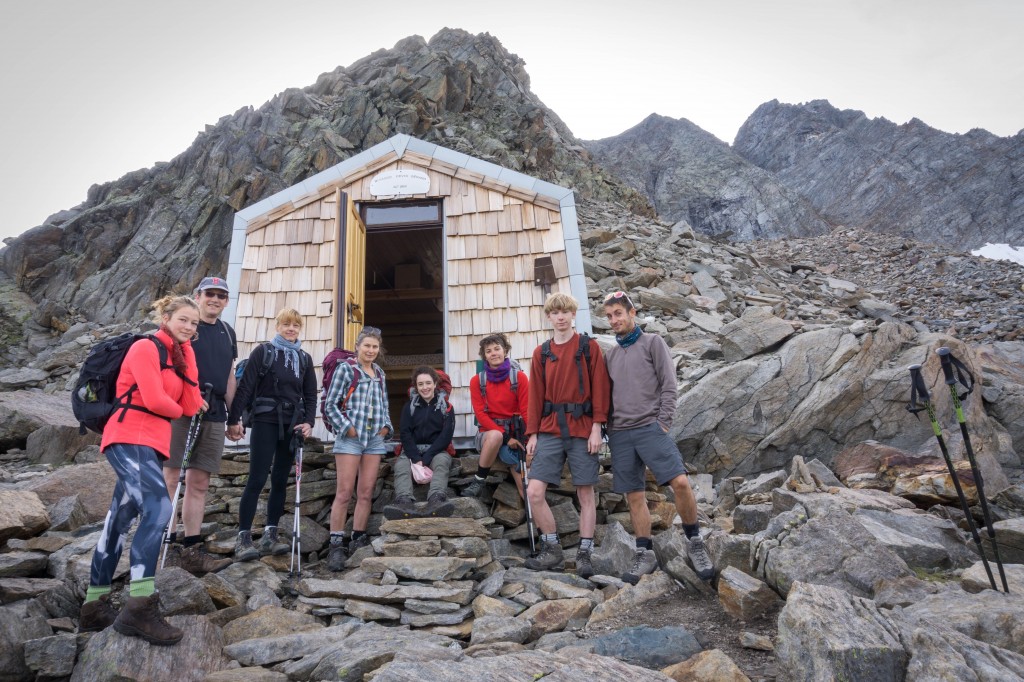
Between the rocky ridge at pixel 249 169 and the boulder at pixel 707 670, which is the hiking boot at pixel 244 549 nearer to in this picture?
the boulder at pixel 707 670

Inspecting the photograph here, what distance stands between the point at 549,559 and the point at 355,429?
220 centimetres

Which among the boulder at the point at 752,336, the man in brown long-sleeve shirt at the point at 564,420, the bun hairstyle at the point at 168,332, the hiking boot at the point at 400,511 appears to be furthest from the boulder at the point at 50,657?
the boulder at the point at 752,336

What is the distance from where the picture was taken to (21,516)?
17.0ft

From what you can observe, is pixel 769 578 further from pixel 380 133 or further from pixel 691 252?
pixel 380 133

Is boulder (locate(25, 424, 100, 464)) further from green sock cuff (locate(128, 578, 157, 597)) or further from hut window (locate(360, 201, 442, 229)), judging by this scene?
green sock cuff (locate(128, 578, 157, 597))

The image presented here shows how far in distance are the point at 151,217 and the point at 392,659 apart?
111 ft

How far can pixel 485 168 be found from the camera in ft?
27.7

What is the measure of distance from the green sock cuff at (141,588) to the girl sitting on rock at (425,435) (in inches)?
108

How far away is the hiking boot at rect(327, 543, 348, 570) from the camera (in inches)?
213

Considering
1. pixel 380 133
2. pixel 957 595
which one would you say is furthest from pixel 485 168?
pixel 380 133

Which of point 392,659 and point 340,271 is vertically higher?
point 340,271

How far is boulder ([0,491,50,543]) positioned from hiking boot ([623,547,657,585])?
521 centimetres

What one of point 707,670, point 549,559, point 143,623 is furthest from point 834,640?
point 143,623

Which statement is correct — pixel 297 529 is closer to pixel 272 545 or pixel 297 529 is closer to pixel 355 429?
pixel 272 545
